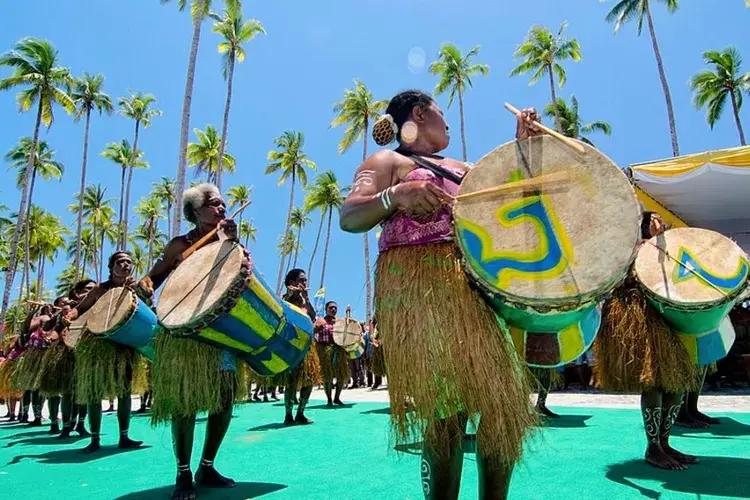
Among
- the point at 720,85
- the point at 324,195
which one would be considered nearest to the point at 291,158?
the point at 324,195

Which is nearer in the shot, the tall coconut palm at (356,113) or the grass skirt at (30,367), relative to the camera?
the grass skirt at (30,367)

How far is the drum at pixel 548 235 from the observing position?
1.59 metres

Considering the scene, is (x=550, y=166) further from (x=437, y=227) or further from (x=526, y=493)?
(x=526, y=493)

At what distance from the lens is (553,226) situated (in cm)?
169

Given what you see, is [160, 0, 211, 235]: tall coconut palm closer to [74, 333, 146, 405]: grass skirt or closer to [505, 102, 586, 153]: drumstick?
[74, 333, 146, 405]: grass skirt

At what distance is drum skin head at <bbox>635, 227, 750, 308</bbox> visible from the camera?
127 inches

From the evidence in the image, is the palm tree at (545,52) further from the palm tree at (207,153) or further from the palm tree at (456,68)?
the palm tree at (207,153)

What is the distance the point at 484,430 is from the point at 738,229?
39.4 feet

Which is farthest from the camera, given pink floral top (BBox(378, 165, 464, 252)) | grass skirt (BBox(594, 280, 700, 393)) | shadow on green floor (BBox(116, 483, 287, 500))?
grass skirt (BBox(594, 280, 700, 393))

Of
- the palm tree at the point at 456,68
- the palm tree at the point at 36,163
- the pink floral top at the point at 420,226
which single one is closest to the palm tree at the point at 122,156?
the palm tree at the point at 36,163

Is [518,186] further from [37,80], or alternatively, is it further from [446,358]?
[37,80]

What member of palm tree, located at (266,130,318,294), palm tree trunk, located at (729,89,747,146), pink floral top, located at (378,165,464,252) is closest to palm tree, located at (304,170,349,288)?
palm tree, located at (266,130,318,294)

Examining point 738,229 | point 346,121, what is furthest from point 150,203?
point 738,229

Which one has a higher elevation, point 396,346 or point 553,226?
point 553,226
